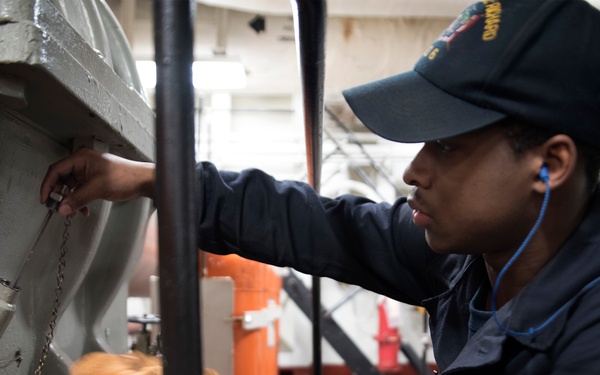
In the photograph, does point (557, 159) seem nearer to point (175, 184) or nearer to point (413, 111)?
point (413, 111)

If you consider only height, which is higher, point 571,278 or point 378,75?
point 378,75

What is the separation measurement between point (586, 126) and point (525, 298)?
0.21 m

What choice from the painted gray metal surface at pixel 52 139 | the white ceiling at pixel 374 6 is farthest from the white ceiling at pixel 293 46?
the painted gray metal surface at pixel 52 139

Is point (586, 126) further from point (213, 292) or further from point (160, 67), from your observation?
point (213, 292)

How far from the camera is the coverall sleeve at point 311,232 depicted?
874 millimetres

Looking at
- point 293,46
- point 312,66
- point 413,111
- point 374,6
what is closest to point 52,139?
point 312,66

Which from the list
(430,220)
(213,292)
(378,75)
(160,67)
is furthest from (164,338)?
(378,75)

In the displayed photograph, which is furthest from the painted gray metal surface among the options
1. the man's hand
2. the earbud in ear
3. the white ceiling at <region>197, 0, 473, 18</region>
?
the white ceiling at <region>197, 0, 473, 18</region>

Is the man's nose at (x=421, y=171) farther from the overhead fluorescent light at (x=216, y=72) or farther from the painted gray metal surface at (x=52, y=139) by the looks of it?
the overhead fluorescent light at (x=216, y=72)

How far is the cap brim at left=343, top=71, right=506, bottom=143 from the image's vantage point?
0.64 meters

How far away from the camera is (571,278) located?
2.12 feet

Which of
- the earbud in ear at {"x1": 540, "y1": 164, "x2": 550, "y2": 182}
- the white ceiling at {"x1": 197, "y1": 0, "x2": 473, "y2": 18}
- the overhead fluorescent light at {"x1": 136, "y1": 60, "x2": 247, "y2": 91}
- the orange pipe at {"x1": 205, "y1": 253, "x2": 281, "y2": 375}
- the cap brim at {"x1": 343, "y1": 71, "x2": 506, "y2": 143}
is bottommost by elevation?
the orange pipe at {"x1": 205, "y1": 253, "x2": 281, "y2": 375}

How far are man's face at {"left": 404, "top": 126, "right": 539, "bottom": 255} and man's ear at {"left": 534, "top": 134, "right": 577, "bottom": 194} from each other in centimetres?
2

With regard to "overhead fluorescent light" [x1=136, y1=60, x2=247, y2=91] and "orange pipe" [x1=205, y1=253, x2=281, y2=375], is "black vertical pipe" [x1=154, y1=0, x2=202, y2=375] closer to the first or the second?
"orange pipe" [x1=205, y1=253, x2=281, y2=375]
